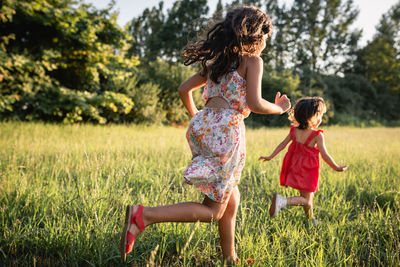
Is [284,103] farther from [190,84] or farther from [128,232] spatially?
[128,232]

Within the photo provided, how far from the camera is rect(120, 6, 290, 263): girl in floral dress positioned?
167 centimetres

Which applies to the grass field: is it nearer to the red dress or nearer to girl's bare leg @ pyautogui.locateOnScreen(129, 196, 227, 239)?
girl's bare leg @ pyautogui.locateOnScreen(129, 196, 227, 239)

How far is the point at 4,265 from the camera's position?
5.55 feet

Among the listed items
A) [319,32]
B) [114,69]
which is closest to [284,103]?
[114,69]

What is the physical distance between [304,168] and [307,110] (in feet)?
1.89

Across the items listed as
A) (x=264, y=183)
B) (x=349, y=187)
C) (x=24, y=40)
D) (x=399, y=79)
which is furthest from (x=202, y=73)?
(x=399, y=79)

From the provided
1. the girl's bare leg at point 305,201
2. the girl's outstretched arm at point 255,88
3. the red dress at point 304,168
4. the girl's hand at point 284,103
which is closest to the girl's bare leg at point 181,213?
the girl's outstretched arm at point 255,88

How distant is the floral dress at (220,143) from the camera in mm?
1698

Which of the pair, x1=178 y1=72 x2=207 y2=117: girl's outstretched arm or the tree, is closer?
x1=178 y1=72 x2=207 y2=117: girl's outstretched arm

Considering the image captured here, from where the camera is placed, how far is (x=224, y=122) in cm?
174

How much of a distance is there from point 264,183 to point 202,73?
2065 mm

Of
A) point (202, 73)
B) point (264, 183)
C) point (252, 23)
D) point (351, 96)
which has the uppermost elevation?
point (351, 96)

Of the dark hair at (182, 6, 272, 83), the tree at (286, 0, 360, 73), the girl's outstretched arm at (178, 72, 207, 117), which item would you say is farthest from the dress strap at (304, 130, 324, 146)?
the tree at (286, 0, 360, 73)

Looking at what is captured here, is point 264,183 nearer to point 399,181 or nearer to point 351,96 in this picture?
point 399,181
